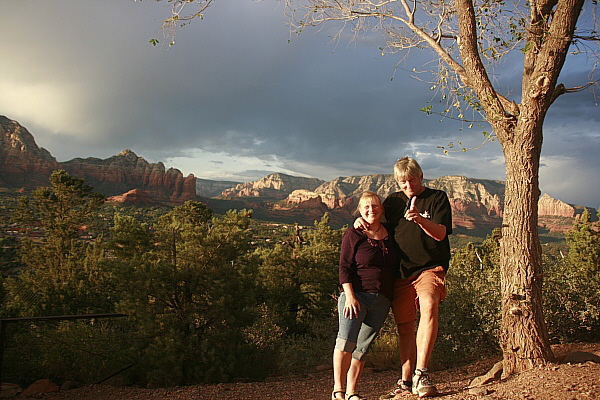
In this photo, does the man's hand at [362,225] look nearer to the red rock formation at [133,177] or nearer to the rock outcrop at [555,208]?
the red rock formation at [133,177]

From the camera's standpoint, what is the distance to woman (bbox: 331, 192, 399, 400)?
10.4 feet

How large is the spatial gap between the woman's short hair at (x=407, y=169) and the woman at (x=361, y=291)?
302 mm

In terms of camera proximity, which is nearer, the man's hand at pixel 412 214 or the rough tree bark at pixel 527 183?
the man's hand at pixel 412 214

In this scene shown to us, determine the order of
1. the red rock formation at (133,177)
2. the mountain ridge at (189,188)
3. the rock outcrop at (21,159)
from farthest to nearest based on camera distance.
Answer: the red rock formation at (133,177) < the mountain ridge at (189,188) < the rock outcrop at (21,159)

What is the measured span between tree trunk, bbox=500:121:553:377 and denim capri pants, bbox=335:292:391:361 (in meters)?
1.68

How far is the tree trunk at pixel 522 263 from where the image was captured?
411 centimetres

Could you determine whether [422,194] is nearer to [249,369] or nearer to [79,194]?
[249,369]

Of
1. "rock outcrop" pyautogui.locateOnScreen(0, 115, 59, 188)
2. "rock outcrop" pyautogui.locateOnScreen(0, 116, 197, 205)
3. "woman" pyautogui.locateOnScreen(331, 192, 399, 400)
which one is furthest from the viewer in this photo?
"rock outcrop" pyautogui.locateOnScreen(0, 116, 197, 205)

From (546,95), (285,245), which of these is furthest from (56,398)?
(285,245)

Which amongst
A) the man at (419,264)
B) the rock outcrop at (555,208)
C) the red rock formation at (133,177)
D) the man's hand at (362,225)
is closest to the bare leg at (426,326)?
the man at (419,264)

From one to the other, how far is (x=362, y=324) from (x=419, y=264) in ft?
2.12

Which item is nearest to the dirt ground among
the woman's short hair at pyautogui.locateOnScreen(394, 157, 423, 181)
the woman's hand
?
the woman's hand

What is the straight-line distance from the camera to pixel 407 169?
337 cm

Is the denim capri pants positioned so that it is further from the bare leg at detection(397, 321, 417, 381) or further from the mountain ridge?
the mountain ridge
